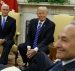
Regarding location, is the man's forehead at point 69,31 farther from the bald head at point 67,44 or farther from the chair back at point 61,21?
the chair back at point 61,21

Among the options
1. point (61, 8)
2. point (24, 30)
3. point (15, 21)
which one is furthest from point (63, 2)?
point (15, 21)

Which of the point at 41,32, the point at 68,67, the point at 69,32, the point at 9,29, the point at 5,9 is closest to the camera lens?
the point at 68,67

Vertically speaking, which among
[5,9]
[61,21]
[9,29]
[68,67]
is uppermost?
[68,67]

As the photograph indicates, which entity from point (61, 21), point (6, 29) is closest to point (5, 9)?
point (6, 29)

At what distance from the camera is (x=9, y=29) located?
662 centimetres

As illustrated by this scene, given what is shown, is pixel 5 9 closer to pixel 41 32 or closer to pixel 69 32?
pixel 41 32

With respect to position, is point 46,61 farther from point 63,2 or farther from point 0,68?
point 63,2

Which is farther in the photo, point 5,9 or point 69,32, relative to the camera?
point 5,9

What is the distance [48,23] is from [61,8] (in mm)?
2720

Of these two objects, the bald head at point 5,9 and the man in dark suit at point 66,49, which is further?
the bald head at point 5,9

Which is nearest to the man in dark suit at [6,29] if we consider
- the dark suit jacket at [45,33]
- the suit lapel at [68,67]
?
the dark suit jacket at [45,33]

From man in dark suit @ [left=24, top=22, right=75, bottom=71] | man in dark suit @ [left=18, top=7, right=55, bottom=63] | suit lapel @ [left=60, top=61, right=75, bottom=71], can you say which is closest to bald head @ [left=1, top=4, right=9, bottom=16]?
man in dark suit @ [left=18, top=7, right=55, bottom=63]

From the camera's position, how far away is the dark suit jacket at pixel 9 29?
6545mm

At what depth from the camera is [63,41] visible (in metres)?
1.82
